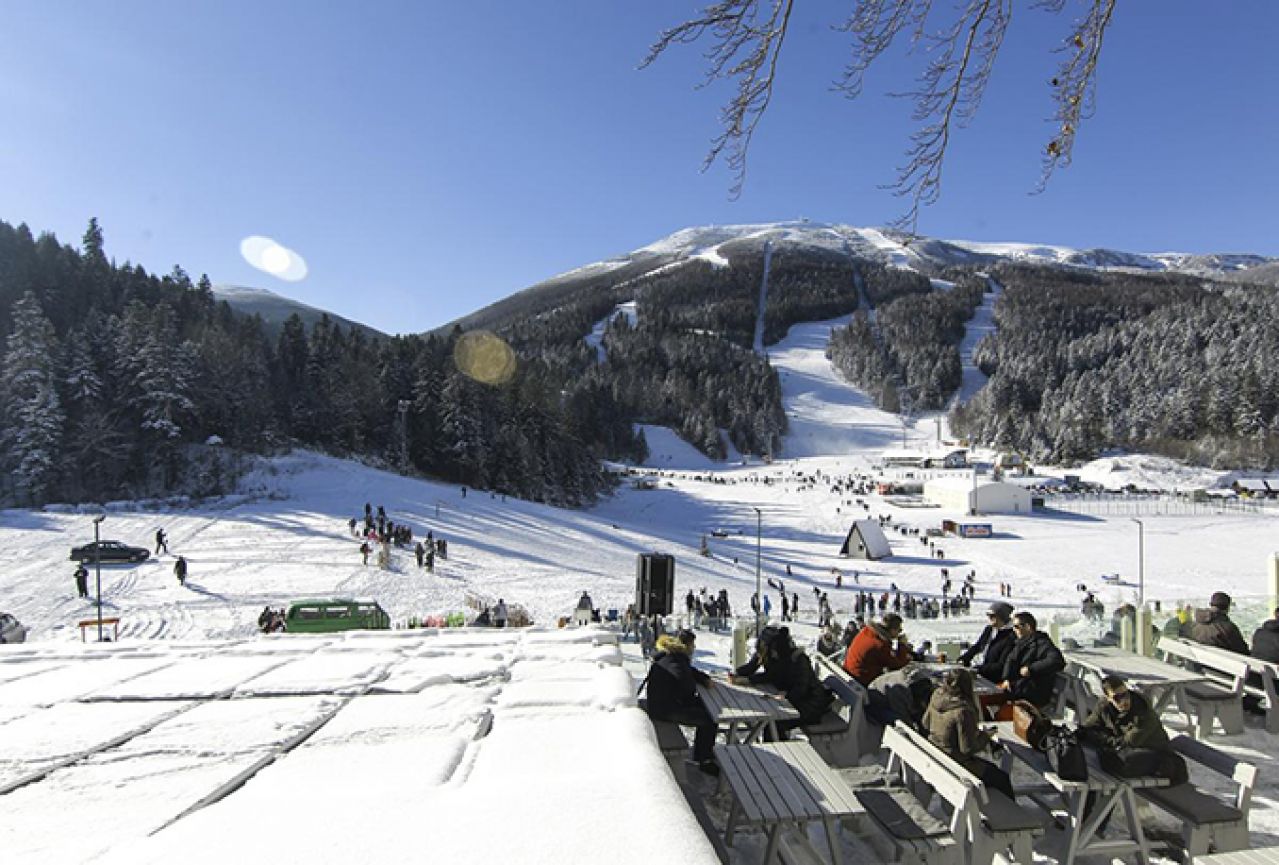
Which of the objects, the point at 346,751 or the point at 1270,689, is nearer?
the point at 346,751

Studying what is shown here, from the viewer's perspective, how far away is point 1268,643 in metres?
5.70

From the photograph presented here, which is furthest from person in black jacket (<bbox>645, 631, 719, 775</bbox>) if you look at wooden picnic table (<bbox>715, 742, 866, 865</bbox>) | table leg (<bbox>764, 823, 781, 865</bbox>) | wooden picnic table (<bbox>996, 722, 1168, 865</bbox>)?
wooden picnic table (<bbox>996, 722, 1168, 865</bbox>)

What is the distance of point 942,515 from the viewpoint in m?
52.8

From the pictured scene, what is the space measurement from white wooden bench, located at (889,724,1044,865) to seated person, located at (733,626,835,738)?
4.24 ft

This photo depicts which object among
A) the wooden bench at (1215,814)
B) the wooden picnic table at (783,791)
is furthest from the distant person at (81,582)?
the wooden bench at (1215,814)

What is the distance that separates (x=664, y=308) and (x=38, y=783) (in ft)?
631

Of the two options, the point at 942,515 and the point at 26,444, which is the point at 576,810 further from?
the point at 942,515

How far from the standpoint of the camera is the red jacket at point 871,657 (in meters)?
5.23

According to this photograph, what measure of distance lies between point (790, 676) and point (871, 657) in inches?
29.8

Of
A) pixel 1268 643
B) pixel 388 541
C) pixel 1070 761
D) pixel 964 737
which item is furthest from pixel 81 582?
pixel 1268 643

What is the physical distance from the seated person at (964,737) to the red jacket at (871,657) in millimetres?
1425

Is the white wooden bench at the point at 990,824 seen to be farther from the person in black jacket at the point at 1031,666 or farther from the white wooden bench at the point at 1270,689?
the white wooden bench at the point at 1270,689

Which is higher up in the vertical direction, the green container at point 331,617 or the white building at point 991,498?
the green container at point 331,617

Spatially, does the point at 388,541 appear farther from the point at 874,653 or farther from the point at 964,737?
the point at 964,737
